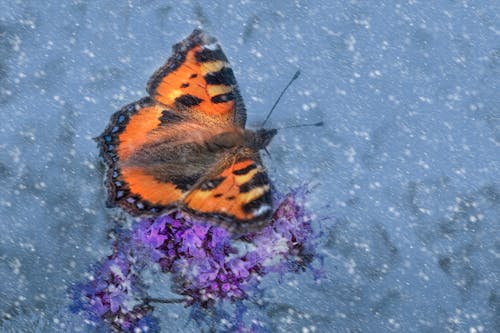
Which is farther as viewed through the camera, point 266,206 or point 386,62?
point 386,62

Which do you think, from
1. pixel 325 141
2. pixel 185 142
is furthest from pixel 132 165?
pixel 325 141

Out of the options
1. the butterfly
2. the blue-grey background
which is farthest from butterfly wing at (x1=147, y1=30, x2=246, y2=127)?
the blue-grey background

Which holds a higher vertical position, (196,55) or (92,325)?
(196,55)

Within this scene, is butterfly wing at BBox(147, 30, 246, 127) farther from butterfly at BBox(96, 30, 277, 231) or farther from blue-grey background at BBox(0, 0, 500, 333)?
blue-grey background at BBox(0, 0, 500, 333)

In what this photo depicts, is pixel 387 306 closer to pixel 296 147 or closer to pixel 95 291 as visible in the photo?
pixel 296 147

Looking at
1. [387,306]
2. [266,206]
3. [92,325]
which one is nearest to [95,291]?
[92,325]

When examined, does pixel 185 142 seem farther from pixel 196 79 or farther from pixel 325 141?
pixel 325 141
